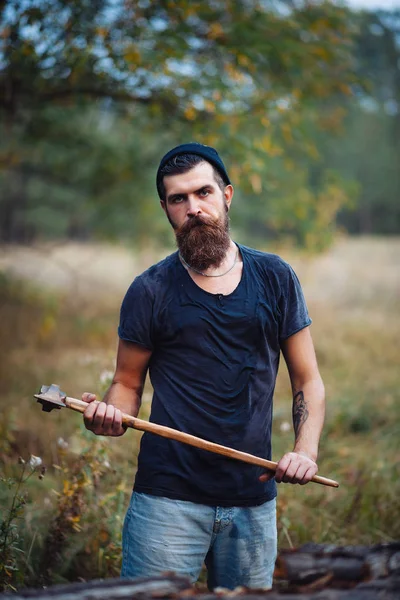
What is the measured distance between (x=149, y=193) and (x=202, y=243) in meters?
7.83

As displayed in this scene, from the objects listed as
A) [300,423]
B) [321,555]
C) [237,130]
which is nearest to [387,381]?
[237,130]

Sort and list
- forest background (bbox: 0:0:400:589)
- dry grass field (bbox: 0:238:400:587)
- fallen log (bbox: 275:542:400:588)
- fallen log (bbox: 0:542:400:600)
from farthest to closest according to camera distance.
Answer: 1. forest background (bbox: 0:0:400:589)
2. dry grass field (bbox: 0:238:400:587)
3. fallen log (bbox: 275:542:400:588)
4. fallen log (bbox: 0:542:400:600)

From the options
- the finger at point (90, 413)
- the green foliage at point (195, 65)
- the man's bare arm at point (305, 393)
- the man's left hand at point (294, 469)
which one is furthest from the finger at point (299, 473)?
the green foliage at point (195, 65)

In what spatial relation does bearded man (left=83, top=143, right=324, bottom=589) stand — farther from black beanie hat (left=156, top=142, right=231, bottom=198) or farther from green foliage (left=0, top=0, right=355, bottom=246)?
green foliage (left=0, top=0, right=355, bottom=246)

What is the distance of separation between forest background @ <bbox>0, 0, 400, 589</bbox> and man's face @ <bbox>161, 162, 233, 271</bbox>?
1154mm

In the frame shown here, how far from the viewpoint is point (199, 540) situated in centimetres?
251

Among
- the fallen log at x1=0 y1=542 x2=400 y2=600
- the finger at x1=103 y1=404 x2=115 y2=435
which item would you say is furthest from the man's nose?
the fallen log at x1=0 y1=542 x2=400 y2=600

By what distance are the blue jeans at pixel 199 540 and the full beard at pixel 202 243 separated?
96 cm

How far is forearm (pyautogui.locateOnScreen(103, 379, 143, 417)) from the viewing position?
269 cm

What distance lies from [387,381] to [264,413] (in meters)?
6.43

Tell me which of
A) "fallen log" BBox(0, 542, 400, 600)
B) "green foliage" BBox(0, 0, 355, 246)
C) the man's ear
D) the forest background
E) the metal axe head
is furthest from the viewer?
"green foliage" BBox(0, 0, 355, 246)

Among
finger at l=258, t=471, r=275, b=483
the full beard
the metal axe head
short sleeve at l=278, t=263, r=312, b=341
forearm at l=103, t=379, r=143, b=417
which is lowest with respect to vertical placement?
finger at l=258, t=471, r=275, b=483

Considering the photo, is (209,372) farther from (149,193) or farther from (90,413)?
(149,193)

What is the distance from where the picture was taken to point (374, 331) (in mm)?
12500
